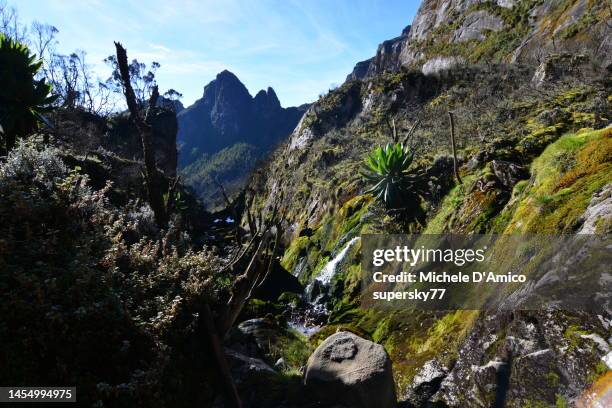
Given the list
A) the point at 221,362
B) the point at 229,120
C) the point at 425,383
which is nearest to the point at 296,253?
the point at 425,383

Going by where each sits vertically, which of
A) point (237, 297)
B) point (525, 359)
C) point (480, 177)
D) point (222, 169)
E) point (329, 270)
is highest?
point (222, 169)

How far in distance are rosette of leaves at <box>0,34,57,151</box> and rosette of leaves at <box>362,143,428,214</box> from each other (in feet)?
37.7

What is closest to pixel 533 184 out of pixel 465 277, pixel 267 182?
pixel 465 277

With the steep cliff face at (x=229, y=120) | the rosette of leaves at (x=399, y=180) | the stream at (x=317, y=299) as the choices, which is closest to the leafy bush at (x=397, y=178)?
the rosette of leaves at (x=399, y=180)

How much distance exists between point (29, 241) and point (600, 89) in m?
18.0

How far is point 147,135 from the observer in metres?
6.90

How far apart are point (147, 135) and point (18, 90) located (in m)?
9.85

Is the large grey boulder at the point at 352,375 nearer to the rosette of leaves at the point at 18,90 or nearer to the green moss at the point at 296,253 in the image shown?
the rosette of leaves at the point at 18,90

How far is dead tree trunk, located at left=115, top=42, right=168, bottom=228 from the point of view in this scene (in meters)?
6.57

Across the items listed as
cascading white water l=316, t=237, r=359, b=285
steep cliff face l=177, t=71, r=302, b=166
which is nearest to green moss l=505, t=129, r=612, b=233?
cascading white water l=316, t=237, r=359, b=285

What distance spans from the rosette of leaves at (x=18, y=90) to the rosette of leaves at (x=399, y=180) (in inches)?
452

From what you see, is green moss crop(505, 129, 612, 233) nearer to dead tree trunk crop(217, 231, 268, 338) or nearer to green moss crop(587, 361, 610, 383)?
green moss crop(587, 361, 610, 383)

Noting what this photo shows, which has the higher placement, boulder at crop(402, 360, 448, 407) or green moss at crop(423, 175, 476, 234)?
green moss at crop(423, 175, 476, 234)

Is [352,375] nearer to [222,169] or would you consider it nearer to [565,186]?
[565,186]
